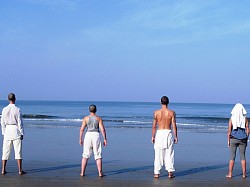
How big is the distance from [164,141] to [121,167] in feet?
6.25

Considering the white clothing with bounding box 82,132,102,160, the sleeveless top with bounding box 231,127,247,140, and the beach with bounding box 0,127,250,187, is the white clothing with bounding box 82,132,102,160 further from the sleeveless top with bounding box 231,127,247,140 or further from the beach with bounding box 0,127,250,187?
the sleeveless top with bounding box 231,127,247,140

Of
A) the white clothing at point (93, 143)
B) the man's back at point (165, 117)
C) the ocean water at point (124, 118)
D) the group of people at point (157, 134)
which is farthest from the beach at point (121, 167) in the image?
the ocean water at point (124, 118)

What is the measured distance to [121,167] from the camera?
934cm

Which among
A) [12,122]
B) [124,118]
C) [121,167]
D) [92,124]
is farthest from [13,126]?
[124,118]

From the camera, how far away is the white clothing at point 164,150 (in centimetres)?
788

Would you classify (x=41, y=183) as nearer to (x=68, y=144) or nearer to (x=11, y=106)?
(x=11, y=106)

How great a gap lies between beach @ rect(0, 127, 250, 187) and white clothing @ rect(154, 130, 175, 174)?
0.26 meters

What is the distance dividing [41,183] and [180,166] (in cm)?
388

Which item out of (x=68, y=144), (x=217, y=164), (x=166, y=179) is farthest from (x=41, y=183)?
(x=68, y=144)

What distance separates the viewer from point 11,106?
7965 millimetres

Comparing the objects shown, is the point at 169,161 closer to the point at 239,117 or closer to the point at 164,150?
the point at 164,150

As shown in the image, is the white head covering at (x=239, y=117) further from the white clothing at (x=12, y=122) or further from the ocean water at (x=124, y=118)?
the ocean water at (x=124, y=118)

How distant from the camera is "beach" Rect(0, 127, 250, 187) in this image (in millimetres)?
7418

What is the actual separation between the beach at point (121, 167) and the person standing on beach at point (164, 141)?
28 centimetres
